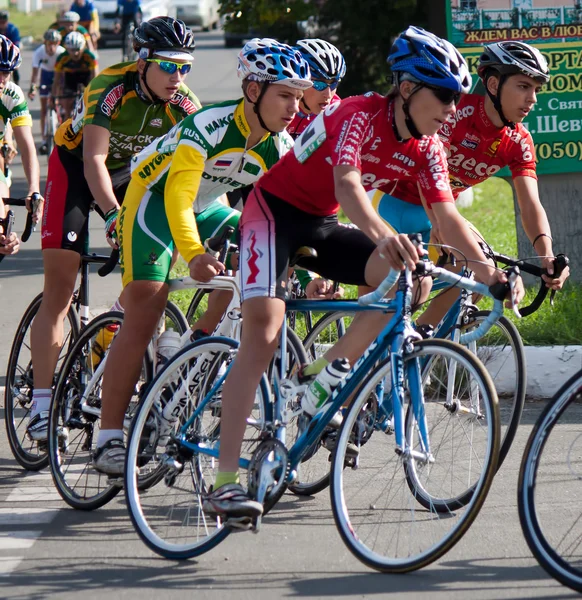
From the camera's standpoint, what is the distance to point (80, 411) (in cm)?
555

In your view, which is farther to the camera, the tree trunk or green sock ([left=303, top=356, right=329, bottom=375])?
the tree trunk

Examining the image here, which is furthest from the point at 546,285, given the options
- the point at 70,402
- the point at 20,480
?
the point at 20,480

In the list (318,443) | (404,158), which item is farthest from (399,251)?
(318,443)

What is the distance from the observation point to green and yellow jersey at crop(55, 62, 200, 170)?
5.91 m

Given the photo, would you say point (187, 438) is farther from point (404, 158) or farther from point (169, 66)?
point (169, 66)

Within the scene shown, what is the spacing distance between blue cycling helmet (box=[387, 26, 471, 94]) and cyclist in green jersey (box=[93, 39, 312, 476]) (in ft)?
1.46

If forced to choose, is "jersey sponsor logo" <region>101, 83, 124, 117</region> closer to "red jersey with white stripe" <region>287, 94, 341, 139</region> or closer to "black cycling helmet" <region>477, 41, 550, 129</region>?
"red jersey with white stripe" <region>287, 94, 341, 139</region>

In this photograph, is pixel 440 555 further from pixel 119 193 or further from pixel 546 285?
pixel 119 193

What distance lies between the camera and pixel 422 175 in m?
4.81

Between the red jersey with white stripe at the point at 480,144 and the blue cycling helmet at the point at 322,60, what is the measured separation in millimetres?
832

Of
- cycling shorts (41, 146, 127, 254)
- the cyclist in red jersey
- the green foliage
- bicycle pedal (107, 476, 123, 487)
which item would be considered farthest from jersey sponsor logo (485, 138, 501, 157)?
the green foliage

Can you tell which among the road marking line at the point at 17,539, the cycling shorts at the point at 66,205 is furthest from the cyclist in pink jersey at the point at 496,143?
the road marking line at the point at 17,539

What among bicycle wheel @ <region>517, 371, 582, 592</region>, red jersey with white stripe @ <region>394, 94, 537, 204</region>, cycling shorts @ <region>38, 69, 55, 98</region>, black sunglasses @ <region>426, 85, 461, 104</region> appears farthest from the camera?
cycling shorts @ <region>38, 69, 55, 98</region>

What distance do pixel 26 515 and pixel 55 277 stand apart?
1.30 meters
